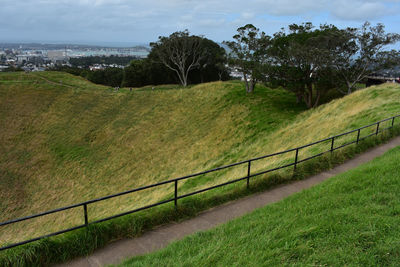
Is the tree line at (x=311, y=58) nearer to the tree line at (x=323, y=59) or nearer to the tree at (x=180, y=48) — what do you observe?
the tree line at (x=323, y=59)

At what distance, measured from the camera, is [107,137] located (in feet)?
84.7

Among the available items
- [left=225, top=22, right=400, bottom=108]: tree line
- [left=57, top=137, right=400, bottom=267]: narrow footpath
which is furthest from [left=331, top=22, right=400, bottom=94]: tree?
[left=57, top=137, right=400, bottom=267]: narrow footpath

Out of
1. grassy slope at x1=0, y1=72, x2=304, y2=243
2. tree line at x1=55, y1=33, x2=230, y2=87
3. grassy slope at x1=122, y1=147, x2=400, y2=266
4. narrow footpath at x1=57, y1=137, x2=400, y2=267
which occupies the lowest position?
grassy slope at x1=0, y1=72, x2=304, y2=243

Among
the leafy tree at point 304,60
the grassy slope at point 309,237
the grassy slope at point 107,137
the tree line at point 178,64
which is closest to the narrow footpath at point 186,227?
the grassy slope at point 309,237

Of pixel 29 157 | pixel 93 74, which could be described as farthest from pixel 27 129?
pixel 93 74

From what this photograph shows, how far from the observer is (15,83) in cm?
3491

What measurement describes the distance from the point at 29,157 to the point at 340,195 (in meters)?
24.2

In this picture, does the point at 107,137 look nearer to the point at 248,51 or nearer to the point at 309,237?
the point at 248,51

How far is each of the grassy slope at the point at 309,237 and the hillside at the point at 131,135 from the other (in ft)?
17.2

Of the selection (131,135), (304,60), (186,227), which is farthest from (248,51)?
(186,227)

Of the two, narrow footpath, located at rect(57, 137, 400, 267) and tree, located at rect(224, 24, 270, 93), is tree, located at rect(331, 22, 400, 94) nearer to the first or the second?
tree, located at rect(224, 24, 270, 93)

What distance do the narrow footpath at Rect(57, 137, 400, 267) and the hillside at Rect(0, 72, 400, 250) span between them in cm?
315

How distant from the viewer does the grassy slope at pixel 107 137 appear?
1745 centimetres

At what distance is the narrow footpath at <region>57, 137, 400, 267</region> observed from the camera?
4.86 meters
